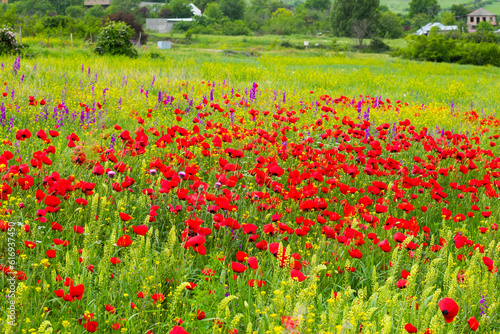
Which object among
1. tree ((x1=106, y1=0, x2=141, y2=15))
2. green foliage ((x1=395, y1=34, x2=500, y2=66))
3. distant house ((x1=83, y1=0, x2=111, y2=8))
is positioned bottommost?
green foliage ((x1=395, y1=34, x2=500, y2=66))

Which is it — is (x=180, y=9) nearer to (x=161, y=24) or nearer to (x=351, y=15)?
(x=161, y=24)

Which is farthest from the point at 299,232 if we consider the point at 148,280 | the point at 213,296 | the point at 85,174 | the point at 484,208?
the point at 484,208

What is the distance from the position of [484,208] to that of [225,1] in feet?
331

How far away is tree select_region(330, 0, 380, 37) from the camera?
73750 mm

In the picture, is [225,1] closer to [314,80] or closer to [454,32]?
[454,32]

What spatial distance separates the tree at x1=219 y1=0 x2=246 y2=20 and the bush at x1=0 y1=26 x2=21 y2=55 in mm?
88780

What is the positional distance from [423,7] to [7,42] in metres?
131

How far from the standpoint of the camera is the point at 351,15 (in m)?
77.6

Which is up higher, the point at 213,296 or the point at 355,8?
the point at 355,8

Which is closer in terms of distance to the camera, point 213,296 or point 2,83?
point 213,296

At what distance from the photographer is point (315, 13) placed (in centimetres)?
11644

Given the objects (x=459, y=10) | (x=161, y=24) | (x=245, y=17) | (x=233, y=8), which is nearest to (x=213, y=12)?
(x=233, y=8)

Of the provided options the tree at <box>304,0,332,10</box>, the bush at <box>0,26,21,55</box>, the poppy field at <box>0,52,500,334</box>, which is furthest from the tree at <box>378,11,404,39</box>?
the poppy field at <box>0,52,500,334</box>

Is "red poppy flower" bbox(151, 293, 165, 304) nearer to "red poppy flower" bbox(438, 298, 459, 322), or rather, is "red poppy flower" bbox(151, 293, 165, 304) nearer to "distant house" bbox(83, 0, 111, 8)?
"red poppy flower" bbox(438, 298, 459, 322)
